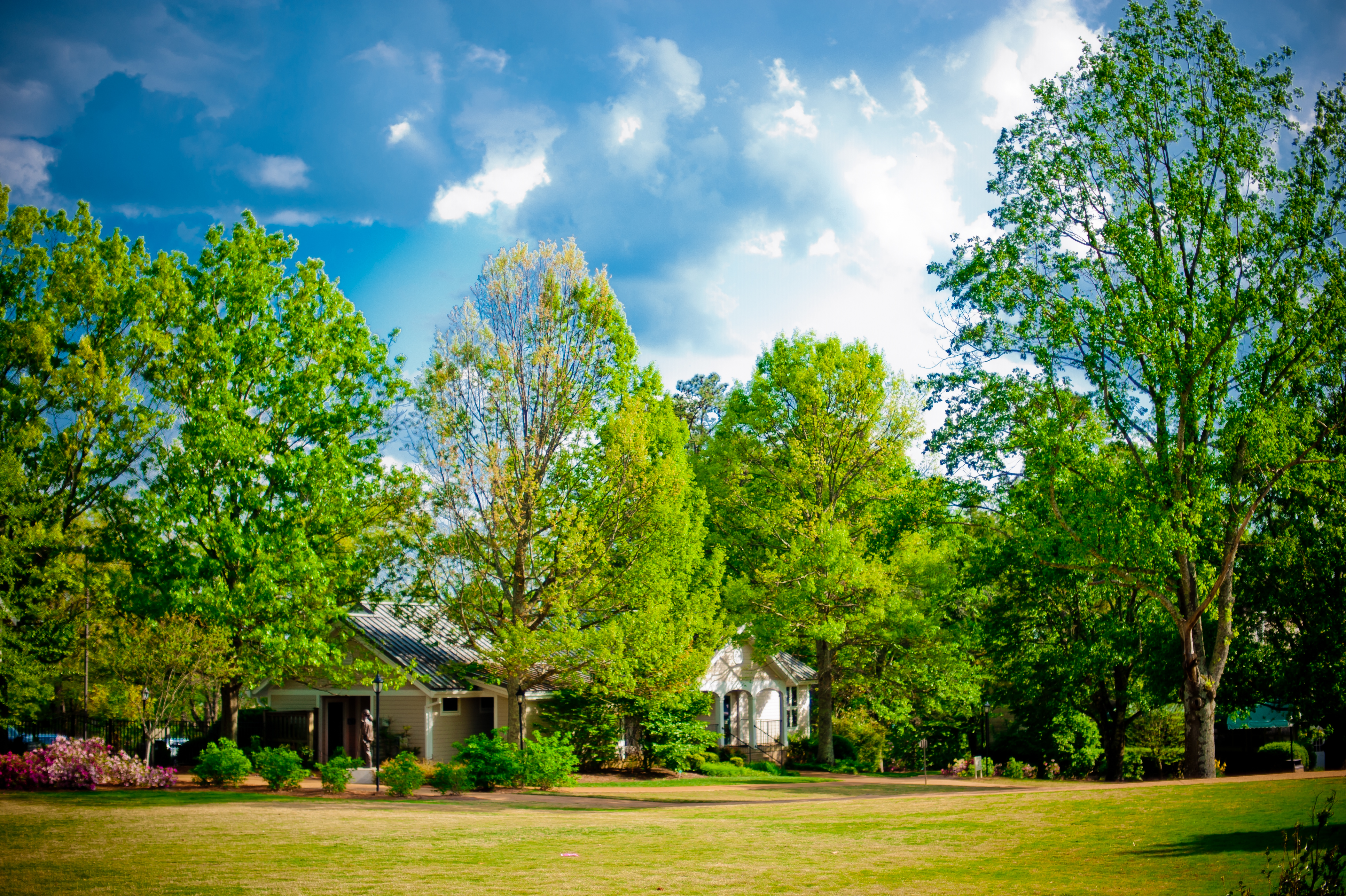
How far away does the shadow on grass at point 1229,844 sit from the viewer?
33.2 ft

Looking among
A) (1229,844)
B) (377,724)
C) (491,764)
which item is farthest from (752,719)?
(1229,844)

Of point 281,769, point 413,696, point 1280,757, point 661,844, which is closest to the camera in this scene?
point 661,844

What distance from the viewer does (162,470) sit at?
24766 millimetres

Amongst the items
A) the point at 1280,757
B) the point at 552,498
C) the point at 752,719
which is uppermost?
the point at 552,498

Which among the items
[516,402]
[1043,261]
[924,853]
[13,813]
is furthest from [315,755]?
[1043,261]

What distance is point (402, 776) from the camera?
19.4m

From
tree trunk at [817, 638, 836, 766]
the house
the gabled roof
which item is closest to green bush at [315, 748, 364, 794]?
the house

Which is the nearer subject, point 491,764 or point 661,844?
point 661,844

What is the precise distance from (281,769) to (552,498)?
900cm

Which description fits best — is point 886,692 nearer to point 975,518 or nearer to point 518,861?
point 975,518

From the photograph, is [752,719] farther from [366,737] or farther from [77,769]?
[77,769]

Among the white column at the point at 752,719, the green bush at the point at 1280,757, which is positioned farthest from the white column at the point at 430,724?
the green bush at the point at 1280,757

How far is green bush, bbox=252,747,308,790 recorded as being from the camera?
20.2 meters

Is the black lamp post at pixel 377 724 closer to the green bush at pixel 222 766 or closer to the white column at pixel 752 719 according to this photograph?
the green bush at pixel 222 766
